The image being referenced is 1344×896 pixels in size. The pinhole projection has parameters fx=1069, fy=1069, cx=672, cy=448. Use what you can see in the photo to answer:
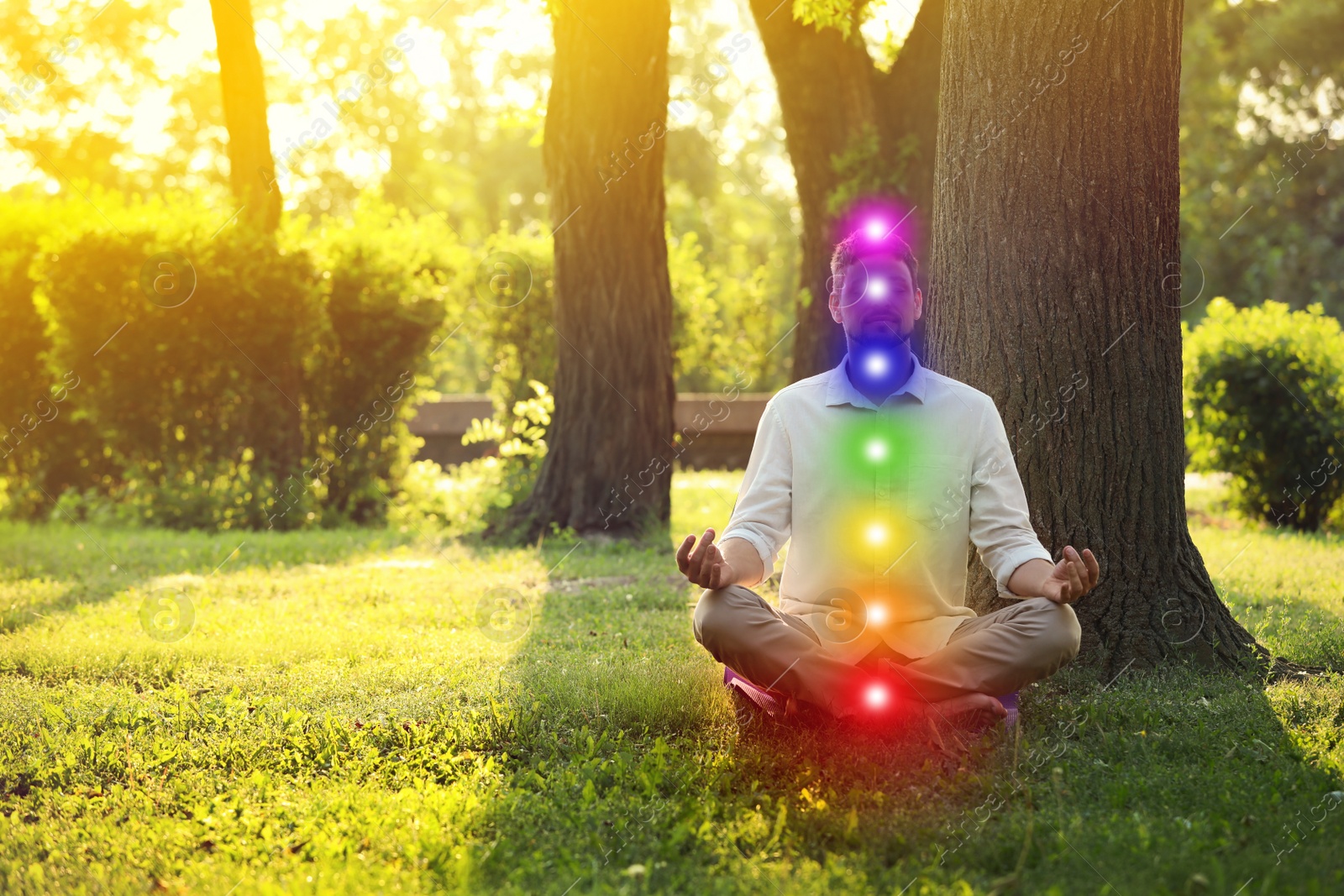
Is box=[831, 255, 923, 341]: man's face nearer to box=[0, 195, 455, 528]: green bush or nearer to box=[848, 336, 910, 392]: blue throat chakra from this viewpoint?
box=[848, 336, 910, 392]: blue throat chakra

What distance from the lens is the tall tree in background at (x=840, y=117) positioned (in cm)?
826

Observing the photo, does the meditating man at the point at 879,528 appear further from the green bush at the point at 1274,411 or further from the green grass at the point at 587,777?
the green bush at the point at 1274,411

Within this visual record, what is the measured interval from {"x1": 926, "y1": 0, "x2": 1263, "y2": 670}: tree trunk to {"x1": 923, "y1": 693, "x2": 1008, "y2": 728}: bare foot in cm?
119

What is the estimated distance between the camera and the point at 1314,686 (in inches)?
167

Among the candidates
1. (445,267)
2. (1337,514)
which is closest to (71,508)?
(445,267)

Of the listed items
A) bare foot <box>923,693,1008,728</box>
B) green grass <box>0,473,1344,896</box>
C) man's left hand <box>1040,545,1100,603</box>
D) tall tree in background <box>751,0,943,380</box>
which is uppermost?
tall tree in background <box>751,0,943,380</box>

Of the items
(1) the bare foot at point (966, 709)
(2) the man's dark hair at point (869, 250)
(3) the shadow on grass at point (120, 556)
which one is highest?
(2) the man's dark hair at point (869, 250)

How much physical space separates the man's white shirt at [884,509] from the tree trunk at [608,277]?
5389 mm

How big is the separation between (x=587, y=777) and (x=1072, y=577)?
5.45 feet

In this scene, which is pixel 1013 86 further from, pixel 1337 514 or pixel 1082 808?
pixel 1337 514

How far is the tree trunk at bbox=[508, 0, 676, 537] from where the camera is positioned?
8734 mm

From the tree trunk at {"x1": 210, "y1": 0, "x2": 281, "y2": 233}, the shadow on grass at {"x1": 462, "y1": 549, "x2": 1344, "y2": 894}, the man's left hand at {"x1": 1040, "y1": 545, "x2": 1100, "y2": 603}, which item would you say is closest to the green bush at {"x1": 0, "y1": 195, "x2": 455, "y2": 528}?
the tree trunk at {"x1": 210, "y1": 0, "x2": 281, "y2": 233}

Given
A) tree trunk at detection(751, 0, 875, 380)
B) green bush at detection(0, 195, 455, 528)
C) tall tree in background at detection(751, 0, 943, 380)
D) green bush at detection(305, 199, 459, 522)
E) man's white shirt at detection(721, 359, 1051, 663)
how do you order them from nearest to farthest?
1. man's white shirt at detection(721, 359, 1051, 663)
2. tall tree in background at detection(751, 0, 943, 380)
3. tree trunk at detection(751, 0, 875, 380)
4. green bush at detection(0, 195, 455, 528)
5. green bush at detection(305, 199, 459, 522)

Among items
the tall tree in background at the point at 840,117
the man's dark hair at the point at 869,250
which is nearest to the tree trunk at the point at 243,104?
the tall tree in background at the point at 840,117
